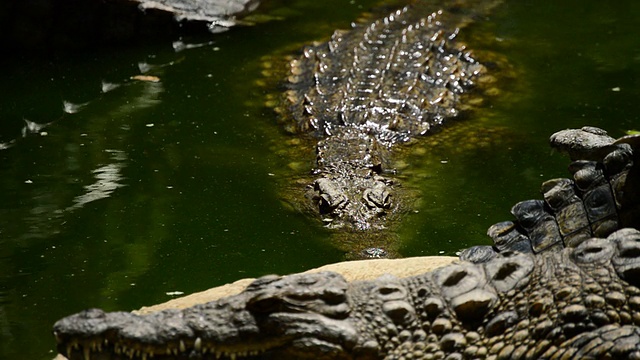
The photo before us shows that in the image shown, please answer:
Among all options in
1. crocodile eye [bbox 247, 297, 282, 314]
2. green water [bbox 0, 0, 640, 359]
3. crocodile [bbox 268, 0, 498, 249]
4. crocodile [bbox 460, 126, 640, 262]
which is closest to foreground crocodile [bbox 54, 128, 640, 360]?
crocodile eye [bbox 247, 297, 282, 314]

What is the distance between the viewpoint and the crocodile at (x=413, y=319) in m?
3.23

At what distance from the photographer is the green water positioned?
204 inches

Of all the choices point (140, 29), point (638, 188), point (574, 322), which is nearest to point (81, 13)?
point (140, 29)

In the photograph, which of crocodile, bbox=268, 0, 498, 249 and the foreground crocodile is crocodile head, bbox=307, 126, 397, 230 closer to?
crocodile, bbox=268, 0, 498, 249

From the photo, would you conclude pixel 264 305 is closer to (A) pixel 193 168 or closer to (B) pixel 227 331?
(B) pixel 227 331

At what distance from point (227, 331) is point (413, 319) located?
67cm

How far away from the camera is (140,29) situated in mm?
9234


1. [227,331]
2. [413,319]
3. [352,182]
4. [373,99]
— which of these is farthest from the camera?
[373,99]

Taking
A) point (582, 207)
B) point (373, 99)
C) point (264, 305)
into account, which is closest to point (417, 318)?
point (264, 305)

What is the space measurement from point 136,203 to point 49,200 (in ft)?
1.91

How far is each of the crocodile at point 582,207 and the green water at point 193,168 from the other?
2.84 feet

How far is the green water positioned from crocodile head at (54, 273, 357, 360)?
1306 millimetres

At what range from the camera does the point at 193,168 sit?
6.52 meters

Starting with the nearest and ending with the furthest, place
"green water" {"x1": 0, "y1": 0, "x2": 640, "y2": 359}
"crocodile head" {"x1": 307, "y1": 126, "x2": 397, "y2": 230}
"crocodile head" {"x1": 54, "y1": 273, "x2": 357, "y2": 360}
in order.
Result: "crocodile head" {"x1": 54, "y1": 273, "x2": 357, "y2": 360}
"green water" {"x1": 0, "y1": 0, "x2": 640, "y2": 359}
"crocodile head" {"x1": 307, "y1": 126, "x2": 397, "y2": 230}
